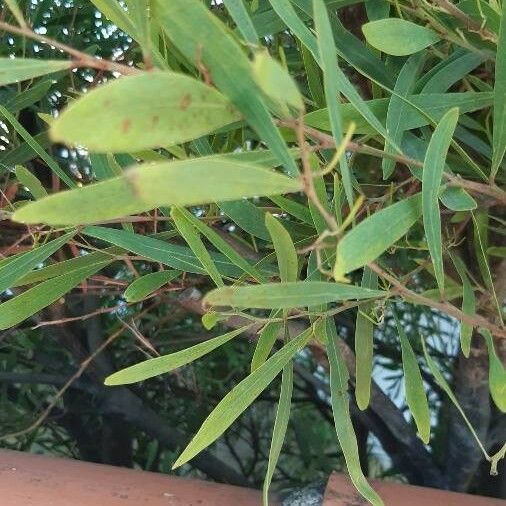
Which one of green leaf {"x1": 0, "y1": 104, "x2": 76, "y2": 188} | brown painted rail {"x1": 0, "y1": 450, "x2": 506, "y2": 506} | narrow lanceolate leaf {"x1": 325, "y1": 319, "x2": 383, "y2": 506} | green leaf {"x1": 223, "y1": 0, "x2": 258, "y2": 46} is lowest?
brown painted rail {"x1": 0, "y1": 450, "x2": 506, "y2": 506}

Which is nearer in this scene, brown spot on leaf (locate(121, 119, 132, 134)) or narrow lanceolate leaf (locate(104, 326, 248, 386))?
brown spot on leaf (locate(121, 119, 132, 134))

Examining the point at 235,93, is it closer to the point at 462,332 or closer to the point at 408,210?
the point at 408,210

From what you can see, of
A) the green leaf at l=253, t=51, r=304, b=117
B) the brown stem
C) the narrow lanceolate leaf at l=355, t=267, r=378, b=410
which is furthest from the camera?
the narrow lanceolate leaf at l=355, t=267, r=378, b=410

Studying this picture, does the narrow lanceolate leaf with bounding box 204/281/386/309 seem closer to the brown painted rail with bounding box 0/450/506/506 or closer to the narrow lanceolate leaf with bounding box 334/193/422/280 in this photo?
the narrow lanceolate leaf with bounding box 334/193/422/280

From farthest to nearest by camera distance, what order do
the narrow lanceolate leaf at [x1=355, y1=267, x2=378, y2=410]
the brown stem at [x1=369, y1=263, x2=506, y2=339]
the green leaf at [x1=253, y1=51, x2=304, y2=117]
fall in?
the narrow lanceolate leaf at [x1=355, y1=267, x2=378, y2=410] < the brown stem at [x1=369, y1=263, x2=506, y2=339] < the green leaf at [x1=253, y1=51, x2=304, y2=117]

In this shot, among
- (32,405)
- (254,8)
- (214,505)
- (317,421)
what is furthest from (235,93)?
(317,421)

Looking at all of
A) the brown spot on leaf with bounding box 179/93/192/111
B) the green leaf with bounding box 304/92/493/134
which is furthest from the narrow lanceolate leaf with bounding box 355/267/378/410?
the brown spot on leaf with bounding box 179/93/192/111

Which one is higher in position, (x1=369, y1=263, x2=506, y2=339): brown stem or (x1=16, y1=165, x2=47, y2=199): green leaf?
(x1=16, y1=165, x2=47, y2=199): green leaf
